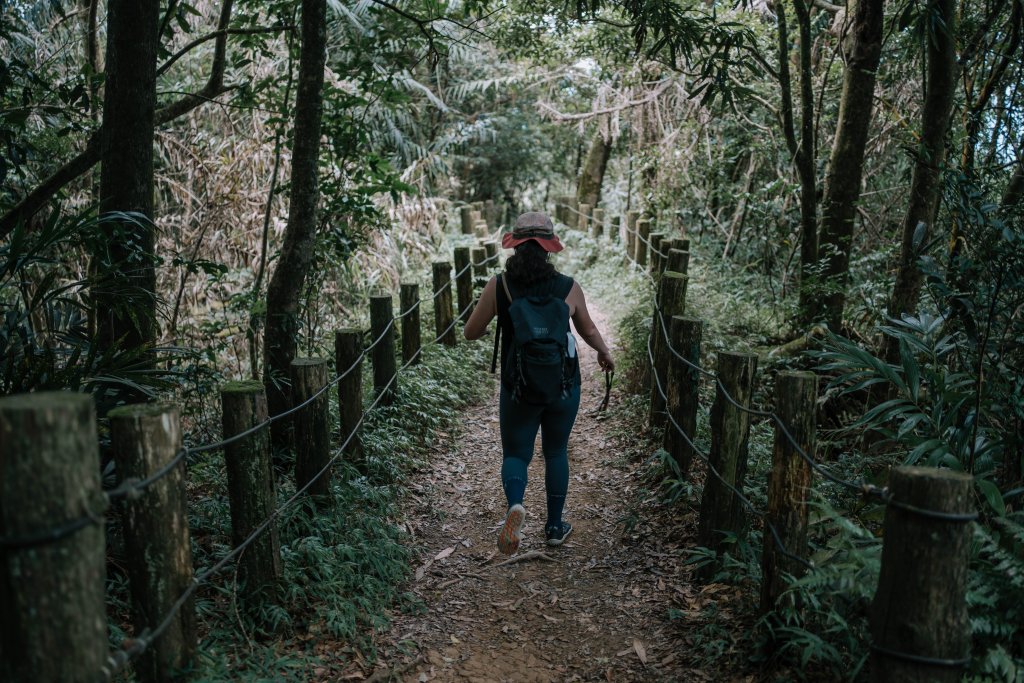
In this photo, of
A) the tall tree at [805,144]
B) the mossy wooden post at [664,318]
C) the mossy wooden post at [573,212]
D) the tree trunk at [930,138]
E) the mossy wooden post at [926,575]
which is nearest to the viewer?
the mossy wooden post at [926,575]

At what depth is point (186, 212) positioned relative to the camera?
848cm

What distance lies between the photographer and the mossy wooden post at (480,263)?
9648 millimetres

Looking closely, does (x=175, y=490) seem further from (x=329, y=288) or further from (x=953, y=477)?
(x=329, y=288)

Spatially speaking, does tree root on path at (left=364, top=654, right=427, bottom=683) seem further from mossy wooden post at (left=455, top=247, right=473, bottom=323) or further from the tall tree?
mossy wooden post at (left=455, top=247, right=473, bottom=323)

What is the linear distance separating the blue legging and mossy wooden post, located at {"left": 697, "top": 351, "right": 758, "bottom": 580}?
81 centimetres

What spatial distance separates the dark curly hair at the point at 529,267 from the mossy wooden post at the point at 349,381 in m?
1.30

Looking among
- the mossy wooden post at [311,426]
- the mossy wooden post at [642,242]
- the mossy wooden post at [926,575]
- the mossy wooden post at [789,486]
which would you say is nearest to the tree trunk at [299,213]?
the mossy wooden post at [311,426]

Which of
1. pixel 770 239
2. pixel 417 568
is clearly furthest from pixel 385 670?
pixel 770 239

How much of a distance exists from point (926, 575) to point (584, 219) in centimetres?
1465

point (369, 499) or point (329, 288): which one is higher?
point (329, 288)

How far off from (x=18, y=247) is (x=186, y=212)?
17.0 feet

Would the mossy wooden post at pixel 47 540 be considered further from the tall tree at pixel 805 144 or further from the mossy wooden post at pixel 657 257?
the mossy wooden post at pixel 657 257

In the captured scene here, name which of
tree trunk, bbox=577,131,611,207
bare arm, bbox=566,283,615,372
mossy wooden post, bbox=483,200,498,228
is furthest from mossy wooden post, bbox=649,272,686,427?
mossy wooden post, bbox=483,200,498,228

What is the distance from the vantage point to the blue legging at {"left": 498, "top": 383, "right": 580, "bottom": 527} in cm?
434
